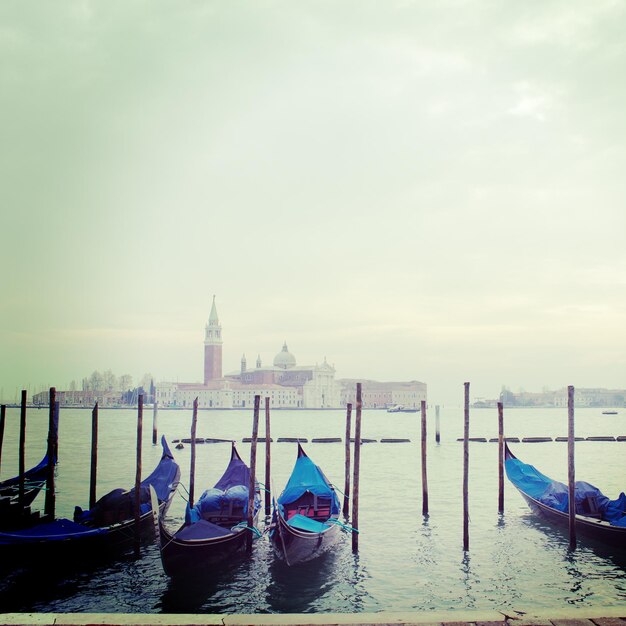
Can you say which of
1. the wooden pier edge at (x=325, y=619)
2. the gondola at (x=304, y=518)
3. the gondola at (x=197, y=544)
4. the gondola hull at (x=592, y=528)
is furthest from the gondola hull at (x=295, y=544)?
the wooden pier edge at (x=325, y=619)

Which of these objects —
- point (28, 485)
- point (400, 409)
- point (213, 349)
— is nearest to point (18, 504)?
point (28, 485)

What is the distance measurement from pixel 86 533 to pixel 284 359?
113090mm

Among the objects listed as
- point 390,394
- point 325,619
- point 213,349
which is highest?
point 213,349

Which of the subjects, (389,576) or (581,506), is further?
(581,506)

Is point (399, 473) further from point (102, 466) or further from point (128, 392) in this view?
point (128, 392)

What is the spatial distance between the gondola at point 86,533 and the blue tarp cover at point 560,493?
6249 millimetres

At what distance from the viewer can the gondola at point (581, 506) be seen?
347 inches

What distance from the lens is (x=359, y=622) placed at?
3572 millimetres

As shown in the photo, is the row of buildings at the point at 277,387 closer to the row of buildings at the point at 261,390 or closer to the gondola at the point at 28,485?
the row of buildings at the point at 261,390

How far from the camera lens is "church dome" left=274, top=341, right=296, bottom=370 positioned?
396ft

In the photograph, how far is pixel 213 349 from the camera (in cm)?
10606

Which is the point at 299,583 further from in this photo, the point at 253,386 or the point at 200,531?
the point at 253,386

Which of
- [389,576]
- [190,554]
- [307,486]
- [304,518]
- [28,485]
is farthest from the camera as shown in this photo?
[28,485]

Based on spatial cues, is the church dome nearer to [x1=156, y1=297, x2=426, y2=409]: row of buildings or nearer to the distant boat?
[x1=156, y1=297, x2=426, y2=409]: row of buildings
